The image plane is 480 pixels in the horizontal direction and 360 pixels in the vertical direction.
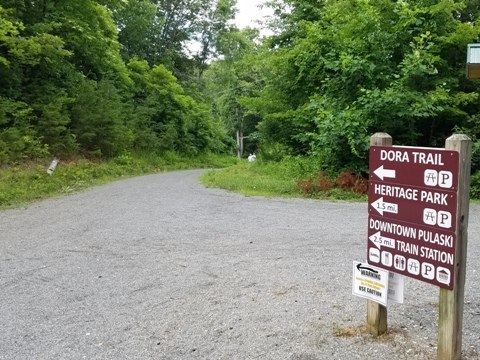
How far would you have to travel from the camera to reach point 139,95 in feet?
87.9

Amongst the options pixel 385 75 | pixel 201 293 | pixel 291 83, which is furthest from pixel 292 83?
pixel 201 293

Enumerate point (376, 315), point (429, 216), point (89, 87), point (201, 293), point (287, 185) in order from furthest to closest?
point (89, 87) → point (287, 185) → point (201, 293) → point (376, 315) → point (429, 216)

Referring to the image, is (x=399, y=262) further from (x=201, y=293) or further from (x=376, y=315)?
(x=201, y=293)

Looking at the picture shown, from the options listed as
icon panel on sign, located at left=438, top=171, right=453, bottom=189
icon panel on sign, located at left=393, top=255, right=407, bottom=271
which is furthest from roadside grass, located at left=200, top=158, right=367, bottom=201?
icon panel on sign, located at left=438, top=171, right=453, bottom=189

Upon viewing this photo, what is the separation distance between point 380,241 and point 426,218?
41cm

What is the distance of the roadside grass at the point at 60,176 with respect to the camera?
10.4m

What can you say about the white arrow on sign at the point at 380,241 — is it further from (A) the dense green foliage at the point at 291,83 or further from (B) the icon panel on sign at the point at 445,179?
(A) the dense green foliage at the point at 291,83

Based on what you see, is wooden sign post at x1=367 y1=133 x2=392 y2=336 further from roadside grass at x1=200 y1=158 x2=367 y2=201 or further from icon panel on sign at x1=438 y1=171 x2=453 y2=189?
roadside grass at x1=200 y1=158 x2=367 y2=201

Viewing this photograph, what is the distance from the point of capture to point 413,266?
2.71 m

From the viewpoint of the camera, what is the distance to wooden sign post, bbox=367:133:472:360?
2482 millimetres

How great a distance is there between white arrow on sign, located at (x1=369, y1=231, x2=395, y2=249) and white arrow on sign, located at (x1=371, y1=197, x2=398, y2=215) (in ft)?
0.56

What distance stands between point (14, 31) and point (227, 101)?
27443 mm

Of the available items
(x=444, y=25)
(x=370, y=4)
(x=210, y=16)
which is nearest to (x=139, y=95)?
(x=210, y=16)

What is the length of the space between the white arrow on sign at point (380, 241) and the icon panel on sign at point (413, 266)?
0.50 feet
